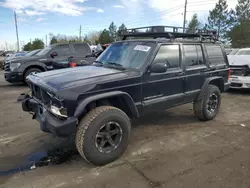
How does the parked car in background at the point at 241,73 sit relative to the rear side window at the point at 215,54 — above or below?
below

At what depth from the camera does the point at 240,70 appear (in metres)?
8.20

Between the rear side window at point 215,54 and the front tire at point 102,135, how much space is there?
294 centimetres

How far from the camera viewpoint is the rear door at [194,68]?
15.4 feet

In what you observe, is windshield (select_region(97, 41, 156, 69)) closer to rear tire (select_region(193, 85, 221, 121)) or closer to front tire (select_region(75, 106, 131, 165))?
front tire (select_region(75, 106, 131, 165))

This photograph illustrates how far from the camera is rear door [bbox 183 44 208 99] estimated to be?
468 centimetres

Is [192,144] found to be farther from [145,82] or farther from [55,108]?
[55,108]

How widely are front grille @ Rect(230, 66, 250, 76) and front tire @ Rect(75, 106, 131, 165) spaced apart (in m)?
6.38

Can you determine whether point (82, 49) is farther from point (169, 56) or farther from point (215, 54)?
point (169, 56)

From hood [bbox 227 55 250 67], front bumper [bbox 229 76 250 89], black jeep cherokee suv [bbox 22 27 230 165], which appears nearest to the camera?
black jeep cherokee suv [bbox 22 27 230 165]

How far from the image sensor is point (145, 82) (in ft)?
12.7

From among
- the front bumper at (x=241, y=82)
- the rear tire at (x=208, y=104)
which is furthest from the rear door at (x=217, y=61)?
the front bumper at (x=241, y=82)

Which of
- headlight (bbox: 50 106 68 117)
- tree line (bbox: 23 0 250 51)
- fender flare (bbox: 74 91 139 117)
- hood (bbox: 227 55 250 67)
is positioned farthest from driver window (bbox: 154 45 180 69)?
tree line (bbox: 23 0 250 51)

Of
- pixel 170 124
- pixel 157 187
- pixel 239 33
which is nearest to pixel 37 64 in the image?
pixel 170 124

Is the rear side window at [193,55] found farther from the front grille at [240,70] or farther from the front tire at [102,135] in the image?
the front grille at [240,70]
